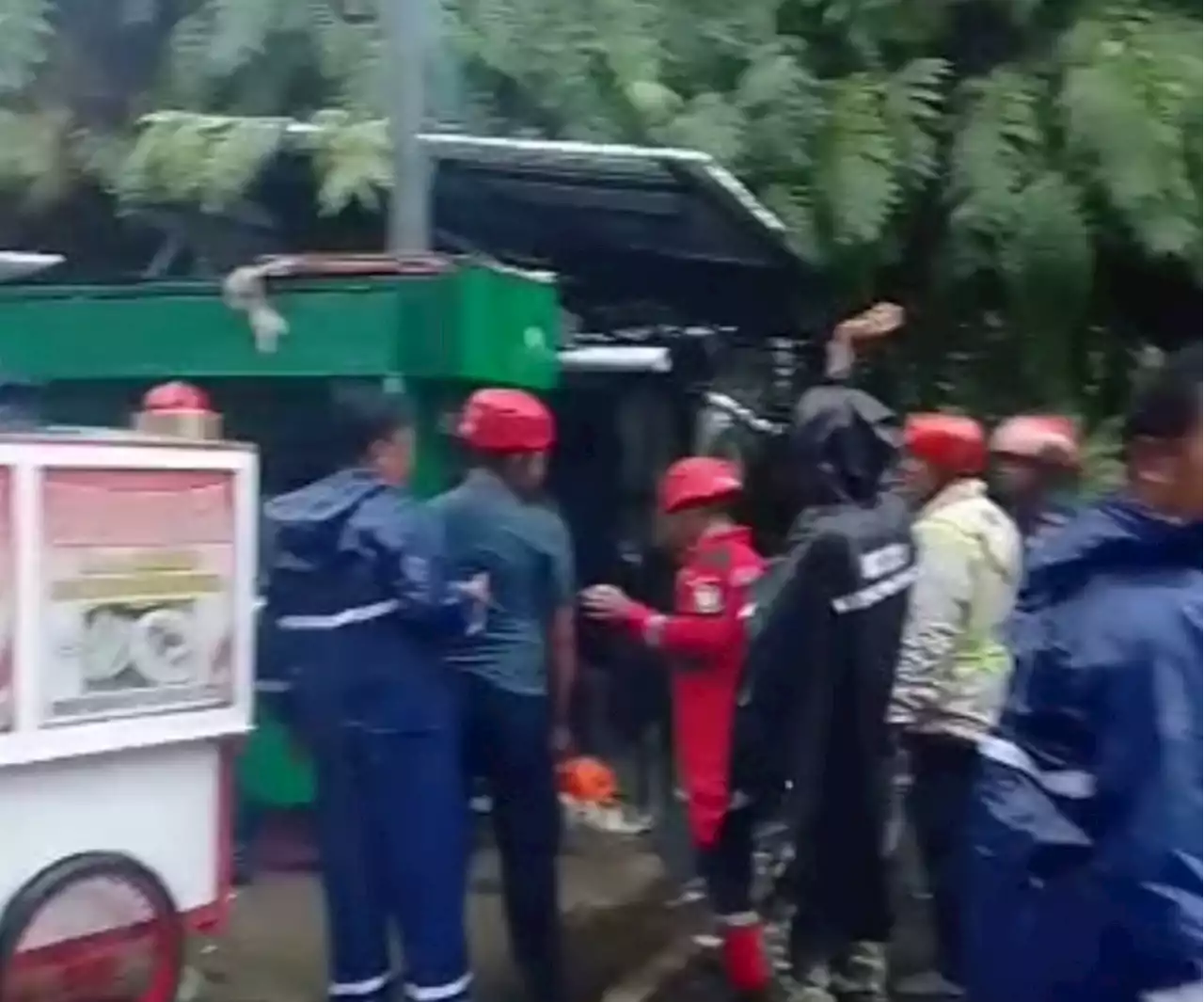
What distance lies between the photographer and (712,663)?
6379mm

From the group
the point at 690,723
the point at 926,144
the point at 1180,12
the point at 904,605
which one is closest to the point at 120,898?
the point at 690,723

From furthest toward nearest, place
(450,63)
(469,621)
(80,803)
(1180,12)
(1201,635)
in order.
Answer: (1180,12) → (450,63) → (469,621) → (80,803) → (1201,635)

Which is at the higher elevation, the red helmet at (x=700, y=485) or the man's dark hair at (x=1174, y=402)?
the man's dark hair at (x=1174, y=402)

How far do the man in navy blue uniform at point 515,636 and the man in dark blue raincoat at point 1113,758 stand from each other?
2.72 metres

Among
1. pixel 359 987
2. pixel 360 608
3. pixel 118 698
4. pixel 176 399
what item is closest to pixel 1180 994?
pixel 118 698

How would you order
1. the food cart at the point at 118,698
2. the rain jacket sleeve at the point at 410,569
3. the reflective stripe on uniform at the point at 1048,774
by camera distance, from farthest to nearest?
1. the rain jacket sleeve at the point at 410,569
2. the food cart at the point at 118,698
3. the reflective stripe on uniform at the point at 1048,774

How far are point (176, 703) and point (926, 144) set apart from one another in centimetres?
408

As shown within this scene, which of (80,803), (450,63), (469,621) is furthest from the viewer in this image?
(450,63)

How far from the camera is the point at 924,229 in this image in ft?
28.8

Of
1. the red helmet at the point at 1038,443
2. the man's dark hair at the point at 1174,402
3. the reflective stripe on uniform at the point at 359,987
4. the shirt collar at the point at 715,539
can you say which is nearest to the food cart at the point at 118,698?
the reflective stripe on uniform at the point at 359,987

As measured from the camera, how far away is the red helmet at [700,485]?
633cm

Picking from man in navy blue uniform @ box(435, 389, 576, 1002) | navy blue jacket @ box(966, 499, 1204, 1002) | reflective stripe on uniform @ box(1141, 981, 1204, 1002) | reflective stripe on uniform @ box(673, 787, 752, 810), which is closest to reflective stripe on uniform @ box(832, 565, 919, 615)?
reflective stripe on uniform @ box(673, 787, 752, 810)

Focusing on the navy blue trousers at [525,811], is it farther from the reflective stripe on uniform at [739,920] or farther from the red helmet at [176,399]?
the red helmet at [176,399]

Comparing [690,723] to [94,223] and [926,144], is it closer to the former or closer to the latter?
[926,144]
